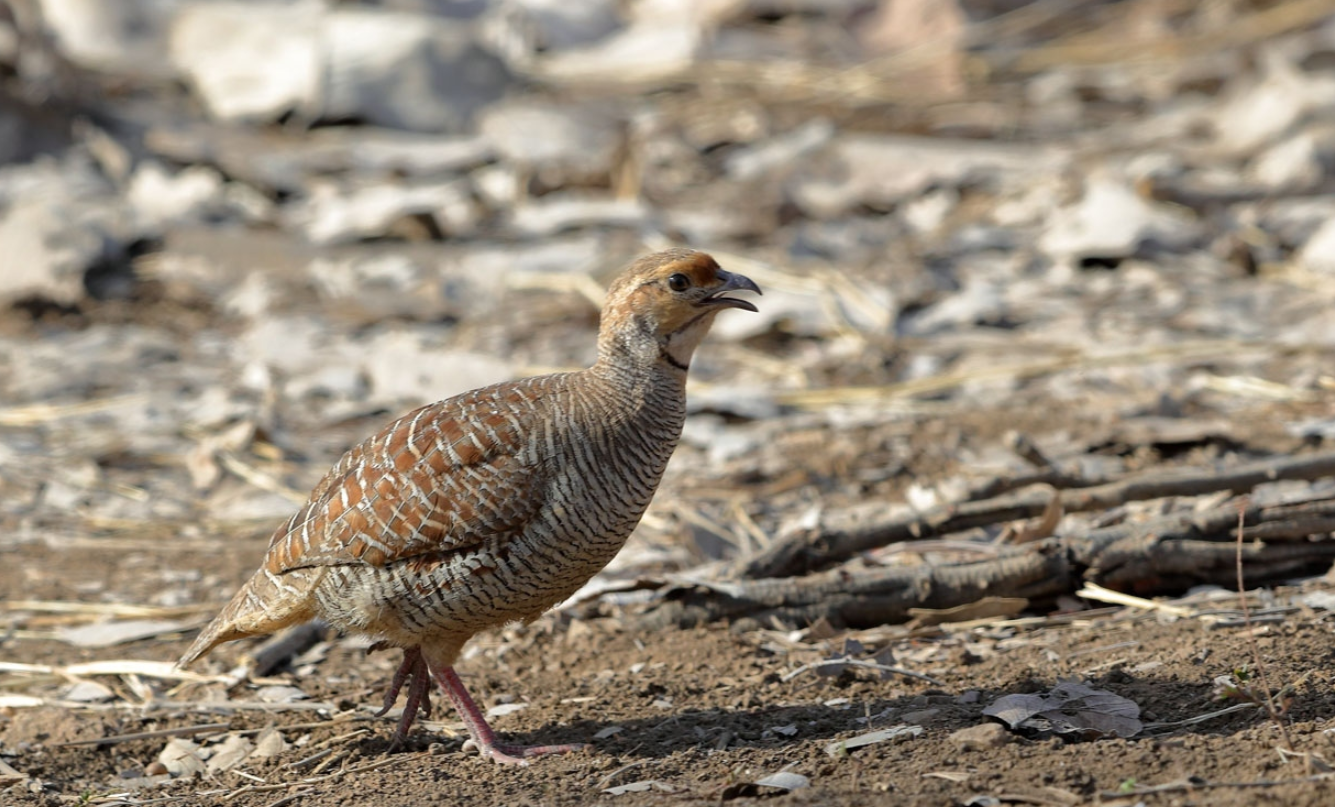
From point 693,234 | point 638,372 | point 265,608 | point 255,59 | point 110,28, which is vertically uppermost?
point 110,28

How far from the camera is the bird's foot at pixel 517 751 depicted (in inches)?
Result: 160

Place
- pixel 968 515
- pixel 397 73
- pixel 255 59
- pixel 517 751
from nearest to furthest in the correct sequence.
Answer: pixel 517 751
pixel 968 515
pixel 397 73
pixel 255 59

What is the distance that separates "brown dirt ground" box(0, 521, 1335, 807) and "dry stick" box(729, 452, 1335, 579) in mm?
286

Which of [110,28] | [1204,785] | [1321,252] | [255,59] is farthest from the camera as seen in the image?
[110,28]

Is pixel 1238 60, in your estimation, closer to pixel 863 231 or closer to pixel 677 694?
pixel 863 231

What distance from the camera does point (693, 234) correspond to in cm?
973

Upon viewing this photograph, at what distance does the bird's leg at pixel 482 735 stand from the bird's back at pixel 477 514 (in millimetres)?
133

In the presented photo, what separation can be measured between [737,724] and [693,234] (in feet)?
19.4

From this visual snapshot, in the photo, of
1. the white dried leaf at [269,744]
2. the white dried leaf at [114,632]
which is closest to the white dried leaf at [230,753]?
the white dried leaf at [269,744]

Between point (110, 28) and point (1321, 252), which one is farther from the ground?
point (110, 28)

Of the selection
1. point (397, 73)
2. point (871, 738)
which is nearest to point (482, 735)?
point (871, 738)

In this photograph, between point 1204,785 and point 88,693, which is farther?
point 88,693

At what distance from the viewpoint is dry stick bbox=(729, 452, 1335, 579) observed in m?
4.93

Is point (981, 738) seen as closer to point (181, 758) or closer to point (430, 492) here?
point (430, 492)
